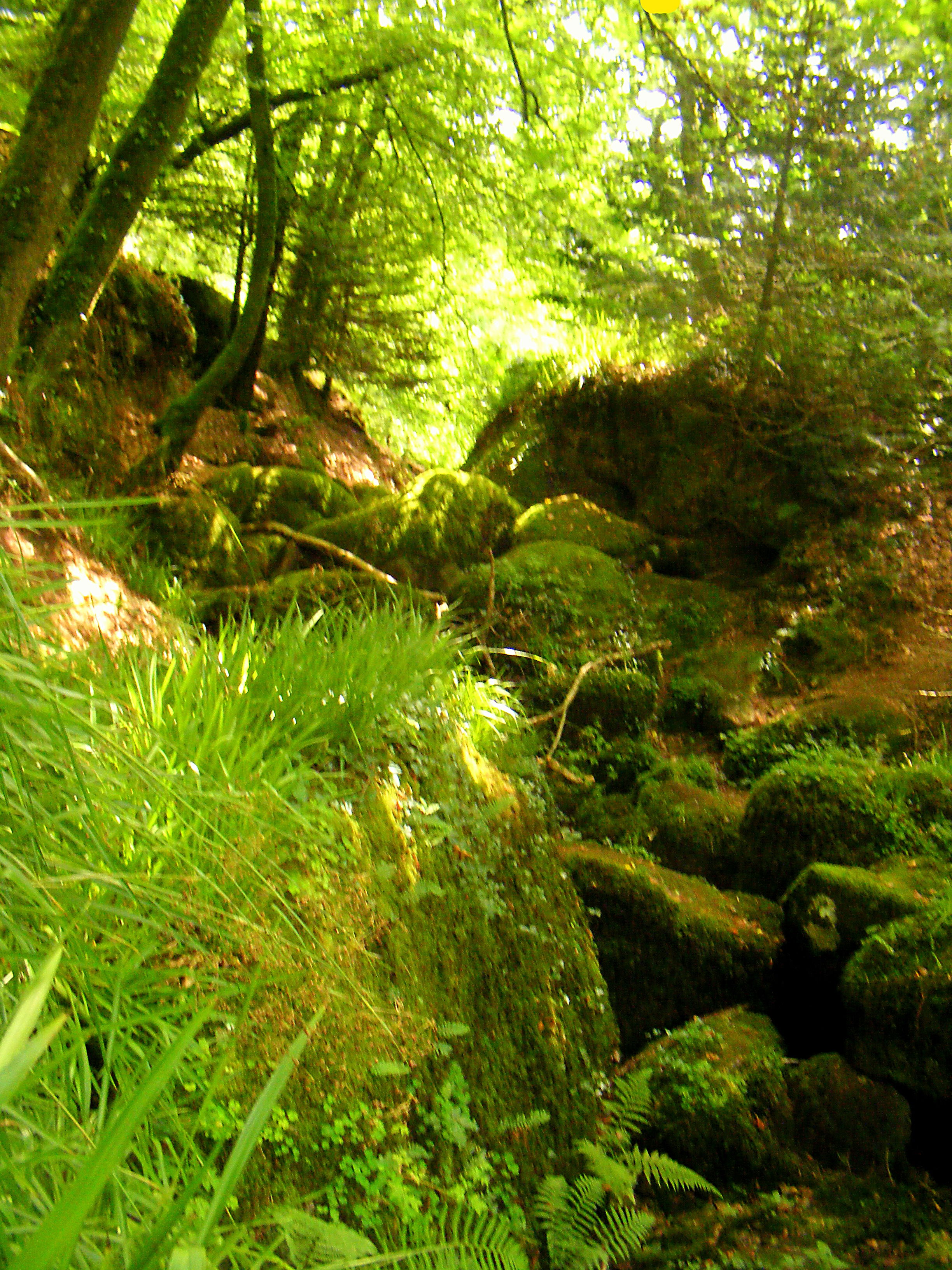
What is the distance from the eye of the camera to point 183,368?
8.77m

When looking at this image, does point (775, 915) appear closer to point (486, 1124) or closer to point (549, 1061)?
point (549, 1061)

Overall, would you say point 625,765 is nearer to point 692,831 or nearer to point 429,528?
point 692,831

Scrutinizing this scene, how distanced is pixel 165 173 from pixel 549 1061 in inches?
324

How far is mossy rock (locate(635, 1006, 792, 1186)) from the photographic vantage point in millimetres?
3105

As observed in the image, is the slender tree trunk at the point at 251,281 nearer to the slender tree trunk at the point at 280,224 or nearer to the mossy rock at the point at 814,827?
the slender tree trunk at the point at 280,224

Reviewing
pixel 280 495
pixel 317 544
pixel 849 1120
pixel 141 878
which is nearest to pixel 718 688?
pixel 317 544

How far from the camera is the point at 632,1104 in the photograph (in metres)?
3.06

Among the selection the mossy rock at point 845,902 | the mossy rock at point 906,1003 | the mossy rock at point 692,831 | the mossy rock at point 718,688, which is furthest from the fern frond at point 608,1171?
the mossy rock at point 718,688

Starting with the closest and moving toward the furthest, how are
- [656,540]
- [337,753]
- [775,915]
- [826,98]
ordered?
[337,753] → [775,915] → [826,98] → [656,540]

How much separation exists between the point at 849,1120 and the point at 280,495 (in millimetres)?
6760

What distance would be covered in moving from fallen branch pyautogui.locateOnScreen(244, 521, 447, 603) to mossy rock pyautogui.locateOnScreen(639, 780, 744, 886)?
2367mm

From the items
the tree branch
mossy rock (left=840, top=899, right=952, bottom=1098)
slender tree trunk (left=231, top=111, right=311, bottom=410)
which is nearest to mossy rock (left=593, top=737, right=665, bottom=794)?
mossy rock (left=840, top=899, right=952, bottom=1098)

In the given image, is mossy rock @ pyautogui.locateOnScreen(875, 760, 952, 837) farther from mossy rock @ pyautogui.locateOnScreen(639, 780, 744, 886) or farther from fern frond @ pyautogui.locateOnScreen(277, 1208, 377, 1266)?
fern frond @ pyautogui.locateOnScreen(277, 1208, 377, 1266)

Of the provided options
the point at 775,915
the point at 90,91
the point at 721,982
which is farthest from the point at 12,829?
the point at 90,91
